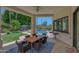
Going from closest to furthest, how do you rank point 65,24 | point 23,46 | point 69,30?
point 23,46
point 69,30
point 65,24

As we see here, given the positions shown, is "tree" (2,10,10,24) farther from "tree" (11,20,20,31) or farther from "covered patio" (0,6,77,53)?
"tree" (11,20,20,31)

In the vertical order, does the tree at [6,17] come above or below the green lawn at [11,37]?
above

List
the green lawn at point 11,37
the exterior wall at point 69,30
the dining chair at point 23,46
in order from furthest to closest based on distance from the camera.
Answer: the exterior wall at point 69,30 < the green lawn at point 11,37 < the dining chair at point 23,46

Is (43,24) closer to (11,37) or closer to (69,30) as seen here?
(11,37)

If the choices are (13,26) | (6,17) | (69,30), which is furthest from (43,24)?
(6,17)

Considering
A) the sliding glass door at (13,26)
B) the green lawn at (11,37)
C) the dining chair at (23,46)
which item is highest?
the sliding glass door at (13,26)

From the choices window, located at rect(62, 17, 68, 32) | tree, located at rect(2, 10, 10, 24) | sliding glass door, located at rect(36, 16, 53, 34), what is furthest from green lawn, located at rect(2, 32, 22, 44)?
window, located at rect(62, 17, 68, 32)

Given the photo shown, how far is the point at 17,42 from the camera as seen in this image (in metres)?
9.74

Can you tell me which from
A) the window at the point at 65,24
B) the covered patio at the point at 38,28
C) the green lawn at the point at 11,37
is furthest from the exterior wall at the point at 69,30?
the green lawn at the point at 11,37

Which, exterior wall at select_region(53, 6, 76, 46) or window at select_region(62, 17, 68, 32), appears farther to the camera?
window at select_region(62, 17, 68, 32)

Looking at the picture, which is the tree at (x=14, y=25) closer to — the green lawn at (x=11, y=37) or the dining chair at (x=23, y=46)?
the green lawn at (x=11, y=37)

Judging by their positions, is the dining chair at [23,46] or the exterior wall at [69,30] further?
the exterior wall at [69,30]
